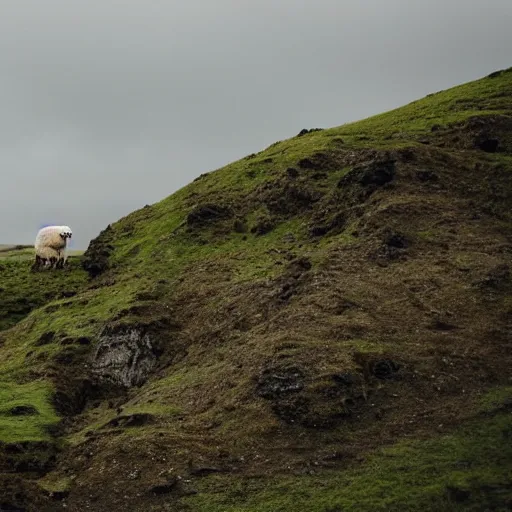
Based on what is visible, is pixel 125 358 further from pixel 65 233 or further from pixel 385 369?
pixel 65 233

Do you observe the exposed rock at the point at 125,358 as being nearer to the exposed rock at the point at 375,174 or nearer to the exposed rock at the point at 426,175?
the exposed rock at the point at 375,174

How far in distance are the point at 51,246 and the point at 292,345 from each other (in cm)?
3696

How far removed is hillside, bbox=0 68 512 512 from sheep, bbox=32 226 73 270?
2.17 meters

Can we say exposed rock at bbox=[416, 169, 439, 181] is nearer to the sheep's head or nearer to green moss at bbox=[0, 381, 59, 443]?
green moss at bbox=[0, 381, 59, 443]

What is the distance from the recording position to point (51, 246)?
67125 millimetres

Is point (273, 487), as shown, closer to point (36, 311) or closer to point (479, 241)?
point (479, 241)

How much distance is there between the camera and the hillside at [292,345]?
27.4m

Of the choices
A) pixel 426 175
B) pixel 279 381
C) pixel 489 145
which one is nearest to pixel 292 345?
pixel 279 381

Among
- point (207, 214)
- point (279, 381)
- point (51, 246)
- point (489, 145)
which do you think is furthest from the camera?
point (51, 246)

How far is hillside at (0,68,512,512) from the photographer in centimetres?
2736

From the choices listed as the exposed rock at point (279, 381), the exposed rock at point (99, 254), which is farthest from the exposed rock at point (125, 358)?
the exposed rock at point (99, 254)

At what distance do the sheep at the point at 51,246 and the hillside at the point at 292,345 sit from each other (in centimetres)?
217

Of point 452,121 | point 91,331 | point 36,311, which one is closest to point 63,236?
point 36,311

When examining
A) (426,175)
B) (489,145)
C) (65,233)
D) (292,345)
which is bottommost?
(292,345)
